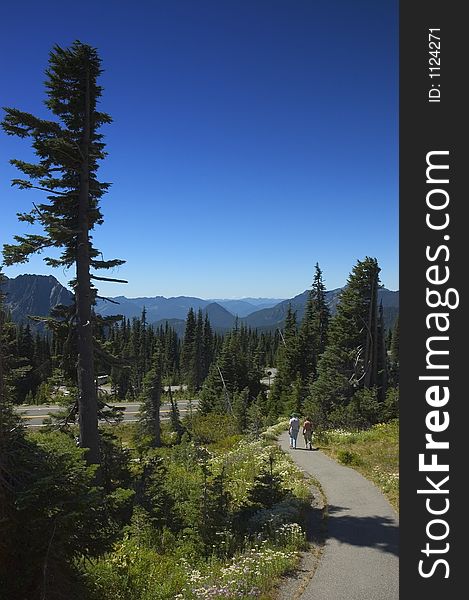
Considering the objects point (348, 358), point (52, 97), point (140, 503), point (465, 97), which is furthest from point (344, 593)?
point (348, 358)

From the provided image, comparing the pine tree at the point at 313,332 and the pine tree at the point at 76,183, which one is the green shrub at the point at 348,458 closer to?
the pine tree at the point at 76,183

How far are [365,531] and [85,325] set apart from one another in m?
8.41

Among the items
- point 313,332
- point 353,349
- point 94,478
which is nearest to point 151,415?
point 313,332

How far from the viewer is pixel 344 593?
6.75 meters

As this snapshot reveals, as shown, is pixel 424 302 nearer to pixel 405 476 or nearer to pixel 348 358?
pixel 405 476

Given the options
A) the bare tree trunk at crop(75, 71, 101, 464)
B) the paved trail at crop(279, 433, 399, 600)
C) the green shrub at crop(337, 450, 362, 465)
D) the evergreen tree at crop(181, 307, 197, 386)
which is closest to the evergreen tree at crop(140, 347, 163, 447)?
the green shrub at crop(337, 450, 362, 465)

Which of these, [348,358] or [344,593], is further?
[348,358]

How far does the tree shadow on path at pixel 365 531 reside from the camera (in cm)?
857

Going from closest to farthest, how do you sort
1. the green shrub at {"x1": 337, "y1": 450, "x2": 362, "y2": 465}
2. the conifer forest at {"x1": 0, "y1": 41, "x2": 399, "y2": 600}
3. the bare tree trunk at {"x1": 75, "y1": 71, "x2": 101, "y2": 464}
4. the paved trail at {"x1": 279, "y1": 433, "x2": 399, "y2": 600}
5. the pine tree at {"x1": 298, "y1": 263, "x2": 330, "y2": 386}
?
1. the conifer forest at {"x1": 0, "y1": 41, "x2": 399, "y2": 600}
2. the paved trail at {"x1": 279, "y1": 433, "x2": 399, "y2": 600}
3. the bare tree trunk at {"x1": 75, "y1": 71, "x2": 101, "y2": 464}
4. the green shrub at {"x1": 337, "y1": 450, "x2": 362, "y2": 465}
5. the pine tree at {"x1": 298, "y1": 263, "x2": 330, "y2": 386}

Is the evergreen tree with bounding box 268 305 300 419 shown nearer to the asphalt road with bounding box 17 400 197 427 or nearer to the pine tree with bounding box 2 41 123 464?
the asphalt road with bounding box 17 400 197 427

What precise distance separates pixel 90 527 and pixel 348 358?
80.2 ft

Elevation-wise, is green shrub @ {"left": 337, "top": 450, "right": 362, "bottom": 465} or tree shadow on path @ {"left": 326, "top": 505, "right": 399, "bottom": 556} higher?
tree shadow on path @ {"left": 326, "top": 505, "right": 399, "bottom": 556}

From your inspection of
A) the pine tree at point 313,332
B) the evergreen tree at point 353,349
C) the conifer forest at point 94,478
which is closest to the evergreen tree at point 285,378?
the pine tree at point 313,332

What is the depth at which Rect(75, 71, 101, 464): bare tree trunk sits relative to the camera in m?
11.6
